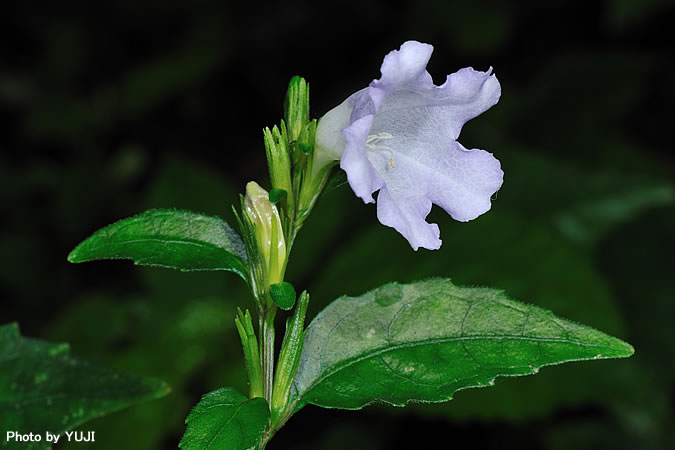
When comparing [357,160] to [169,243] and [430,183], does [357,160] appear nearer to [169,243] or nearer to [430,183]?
[430,183]

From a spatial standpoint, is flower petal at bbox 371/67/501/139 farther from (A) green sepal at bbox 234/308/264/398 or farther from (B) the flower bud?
(A) green sepal at bbox 234/308/264/398

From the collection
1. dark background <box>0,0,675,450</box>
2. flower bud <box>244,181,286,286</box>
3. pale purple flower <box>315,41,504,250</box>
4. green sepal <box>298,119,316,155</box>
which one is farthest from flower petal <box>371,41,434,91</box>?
dark background <box>0,0,675,450</box>

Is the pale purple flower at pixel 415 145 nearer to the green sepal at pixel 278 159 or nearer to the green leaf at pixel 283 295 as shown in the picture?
the green sepal at pixel 278 159

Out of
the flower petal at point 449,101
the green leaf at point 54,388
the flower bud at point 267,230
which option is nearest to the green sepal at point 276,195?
the flower bud at point 267,230

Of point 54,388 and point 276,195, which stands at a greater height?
point 276,195

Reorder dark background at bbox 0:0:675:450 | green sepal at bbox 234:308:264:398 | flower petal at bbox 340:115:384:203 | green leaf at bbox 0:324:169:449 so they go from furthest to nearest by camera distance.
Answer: dark background at bbox 0:0:675:450, green leaf at bbox 0:324:169:449, green sepal at bbox 234:308:264:398, flower petal at bbox 340:115:384:203

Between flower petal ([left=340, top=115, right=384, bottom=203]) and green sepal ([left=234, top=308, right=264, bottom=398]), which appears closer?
flower petal ([left=340, top=115, right=384, bottom=203])

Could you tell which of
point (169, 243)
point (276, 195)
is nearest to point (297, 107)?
point (276, 195)

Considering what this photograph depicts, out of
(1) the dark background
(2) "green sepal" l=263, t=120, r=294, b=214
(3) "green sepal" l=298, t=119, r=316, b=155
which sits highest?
(1) the dark background
